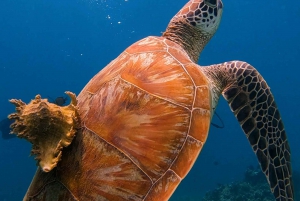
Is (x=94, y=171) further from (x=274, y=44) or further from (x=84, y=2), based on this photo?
(x=274, y=44)

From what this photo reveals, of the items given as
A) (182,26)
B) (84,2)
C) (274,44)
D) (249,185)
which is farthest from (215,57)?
(182,26)

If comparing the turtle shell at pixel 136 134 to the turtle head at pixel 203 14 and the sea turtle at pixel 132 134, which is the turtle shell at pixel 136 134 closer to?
the sea turtle at pixel 132 134

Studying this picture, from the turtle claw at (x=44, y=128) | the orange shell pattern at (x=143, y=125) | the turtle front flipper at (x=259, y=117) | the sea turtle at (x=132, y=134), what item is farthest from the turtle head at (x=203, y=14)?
the turtle claw at (x=44, y=128)

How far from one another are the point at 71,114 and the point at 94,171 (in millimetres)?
443

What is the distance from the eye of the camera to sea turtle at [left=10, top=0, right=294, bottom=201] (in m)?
1.89

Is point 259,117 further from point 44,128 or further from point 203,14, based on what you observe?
point 44,128

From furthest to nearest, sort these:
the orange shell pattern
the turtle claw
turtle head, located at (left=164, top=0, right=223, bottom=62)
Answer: turtle head, located at (left=164, top=0, right=223, bottom=62) < the orange shell pattern < the turtle claw

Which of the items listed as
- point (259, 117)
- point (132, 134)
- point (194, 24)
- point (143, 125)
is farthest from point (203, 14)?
point (132, 134)

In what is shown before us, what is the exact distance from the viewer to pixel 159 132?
215 centimetres

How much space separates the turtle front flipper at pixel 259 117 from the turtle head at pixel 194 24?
653 millimetres

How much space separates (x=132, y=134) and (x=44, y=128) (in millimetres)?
619

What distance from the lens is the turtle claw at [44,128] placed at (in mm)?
1836

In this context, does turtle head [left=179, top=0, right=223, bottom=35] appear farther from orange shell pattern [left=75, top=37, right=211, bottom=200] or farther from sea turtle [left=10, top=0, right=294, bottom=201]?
orange shell pattern [left=75, top=37, right=211, bottom=200]

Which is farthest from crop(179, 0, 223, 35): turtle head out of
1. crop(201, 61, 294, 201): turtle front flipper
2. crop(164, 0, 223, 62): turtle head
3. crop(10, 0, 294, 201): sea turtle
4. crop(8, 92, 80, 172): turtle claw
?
crop(8, 92, 80, 172): turtle claw
